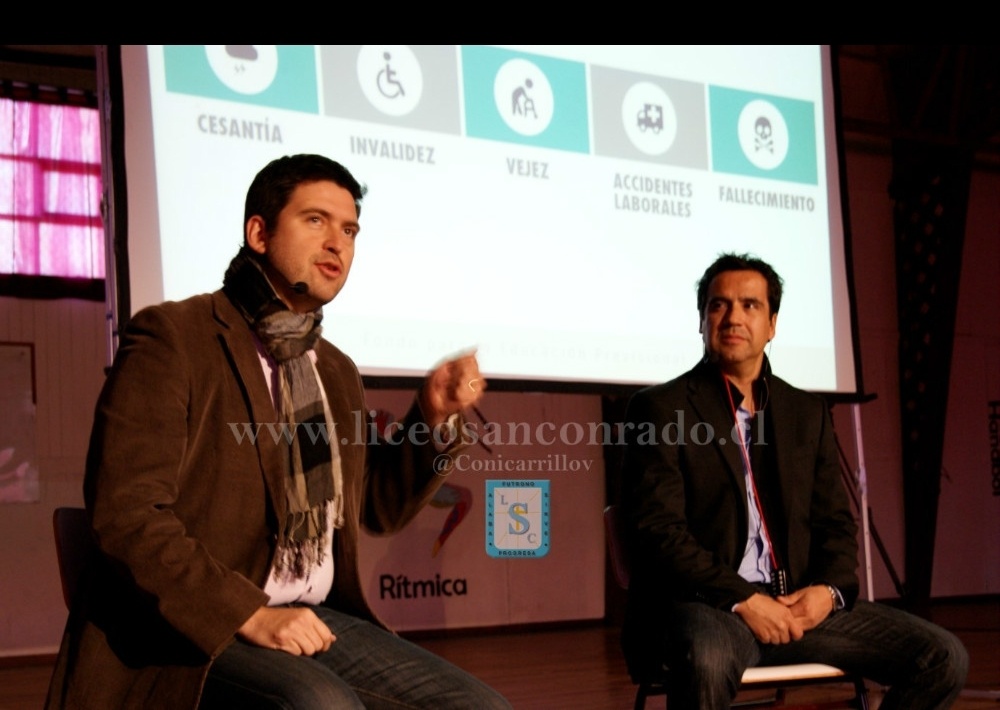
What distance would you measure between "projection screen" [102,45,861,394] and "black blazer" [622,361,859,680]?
2.88 feet

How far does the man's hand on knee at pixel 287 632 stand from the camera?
1556mm

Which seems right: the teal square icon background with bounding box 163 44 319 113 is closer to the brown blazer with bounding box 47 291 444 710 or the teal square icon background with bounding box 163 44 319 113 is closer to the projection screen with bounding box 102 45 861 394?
the projection screen with bounding box 102 45 861 394

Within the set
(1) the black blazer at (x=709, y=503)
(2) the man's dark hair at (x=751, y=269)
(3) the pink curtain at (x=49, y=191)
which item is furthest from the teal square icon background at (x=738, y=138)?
(3) the pink curtain at (x=49, y=191)

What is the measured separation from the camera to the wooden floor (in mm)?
3883

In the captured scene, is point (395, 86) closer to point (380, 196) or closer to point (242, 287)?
point (380, 196)

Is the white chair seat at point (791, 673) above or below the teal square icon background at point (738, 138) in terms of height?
below

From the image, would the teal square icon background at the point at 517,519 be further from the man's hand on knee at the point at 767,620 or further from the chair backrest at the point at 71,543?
the chair backrest at the point at 71,543

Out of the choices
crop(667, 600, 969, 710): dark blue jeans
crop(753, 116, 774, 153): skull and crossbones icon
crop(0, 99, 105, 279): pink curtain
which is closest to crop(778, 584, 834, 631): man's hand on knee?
crop(667, 600, 969, 710): dark blue jeans

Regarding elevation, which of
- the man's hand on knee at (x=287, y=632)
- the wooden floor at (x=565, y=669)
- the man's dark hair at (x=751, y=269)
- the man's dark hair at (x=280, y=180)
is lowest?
the wooden floor at (x=565, y=669)

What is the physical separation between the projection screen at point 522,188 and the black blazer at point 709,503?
88 cm

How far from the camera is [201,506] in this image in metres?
1.65

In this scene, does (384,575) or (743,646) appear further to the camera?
(384,575)
